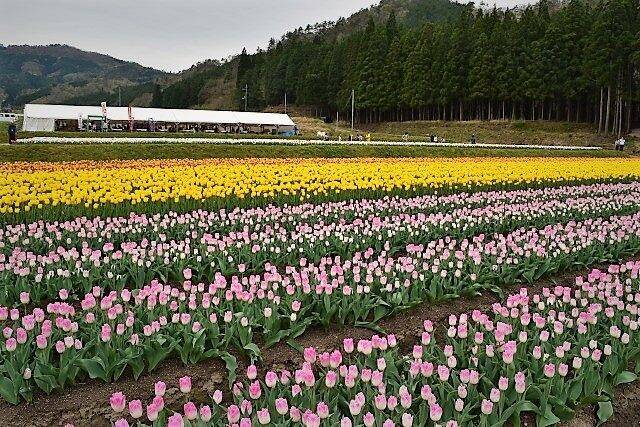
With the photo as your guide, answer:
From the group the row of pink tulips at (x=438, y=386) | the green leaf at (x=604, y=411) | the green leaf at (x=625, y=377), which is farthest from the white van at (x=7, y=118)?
the green leaf at (x=604, y=411)

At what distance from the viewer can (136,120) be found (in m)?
49.8

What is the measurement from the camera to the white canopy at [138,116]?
Result: 44.8m

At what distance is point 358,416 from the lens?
3115mm

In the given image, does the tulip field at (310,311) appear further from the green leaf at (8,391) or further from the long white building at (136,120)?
the long white building at (136,120)

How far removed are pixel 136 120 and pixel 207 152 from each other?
2833 cm

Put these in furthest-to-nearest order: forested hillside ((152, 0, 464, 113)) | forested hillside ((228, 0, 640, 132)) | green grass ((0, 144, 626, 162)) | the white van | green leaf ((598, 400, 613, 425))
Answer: forested hillside ((152, 0, 464, 113)) < the white van < forested hillside ((228, 0, 640, 132)) < green grass ((0, 144, 626, 162)) < green leaf ((598, 400, 613, 425))

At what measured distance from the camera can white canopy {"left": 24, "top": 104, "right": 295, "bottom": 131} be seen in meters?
44.8

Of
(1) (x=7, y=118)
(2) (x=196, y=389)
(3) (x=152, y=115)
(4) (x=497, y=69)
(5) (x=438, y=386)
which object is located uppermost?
(4) (x=497, y=69)

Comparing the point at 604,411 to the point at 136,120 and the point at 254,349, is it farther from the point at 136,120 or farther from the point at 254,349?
the point at 136,120

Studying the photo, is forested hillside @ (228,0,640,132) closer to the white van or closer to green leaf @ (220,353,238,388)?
the white van

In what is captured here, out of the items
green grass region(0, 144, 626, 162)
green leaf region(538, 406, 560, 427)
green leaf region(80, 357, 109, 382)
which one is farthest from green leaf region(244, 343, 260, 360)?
green grass region(0, 144, 626, 162)

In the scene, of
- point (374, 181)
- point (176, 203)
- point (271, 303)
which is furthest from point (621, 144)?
point (271, 303)

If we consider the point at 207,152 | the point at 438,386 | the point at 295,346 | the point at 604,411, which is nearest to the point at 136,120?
the point at 207,152

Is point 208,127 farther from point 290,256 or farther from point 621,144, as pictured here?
point 290,256
